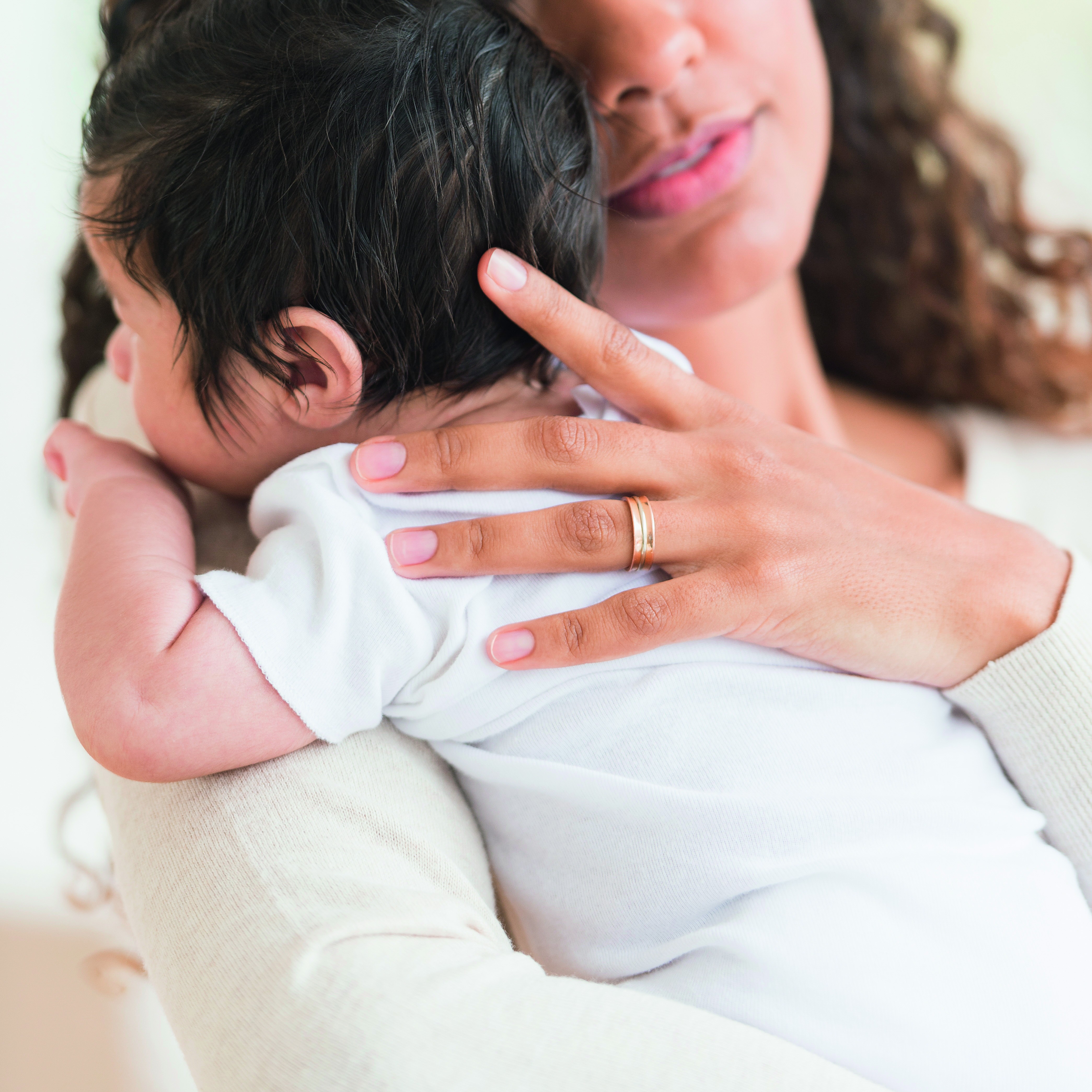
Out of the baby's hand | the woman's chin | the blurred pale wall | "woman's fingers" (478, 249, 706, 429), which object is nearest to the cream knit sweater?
the baby's hand

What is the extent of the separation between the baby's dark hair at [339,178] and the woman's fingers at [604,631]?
0.26m

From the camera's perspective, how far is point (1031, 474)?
175 cm

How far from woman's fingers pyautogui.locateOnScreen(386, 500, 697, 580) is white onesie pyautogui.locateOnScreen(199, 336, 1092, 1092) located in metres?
0.02

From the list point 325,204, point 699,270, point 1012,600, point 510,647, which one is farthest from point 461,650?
point 699,270

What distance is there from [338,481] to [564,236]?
326 mm

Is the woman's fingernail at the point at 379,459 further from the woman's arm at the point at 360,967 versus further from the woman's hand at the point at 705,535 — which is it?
the woman's arm at the point at 360,967

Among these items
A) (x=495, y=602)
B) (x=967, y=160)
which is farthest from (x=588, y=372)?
(x=967, y=160)

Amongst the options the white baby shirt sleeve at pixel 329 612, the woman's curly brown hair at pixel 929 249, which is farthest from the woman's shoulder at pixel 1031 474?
the white baby shirt sleeve at pixel 329 612

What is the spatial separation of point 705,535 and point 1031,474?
116cm

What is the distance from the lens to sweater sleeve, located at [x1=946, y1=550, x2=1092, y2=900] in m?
0.91

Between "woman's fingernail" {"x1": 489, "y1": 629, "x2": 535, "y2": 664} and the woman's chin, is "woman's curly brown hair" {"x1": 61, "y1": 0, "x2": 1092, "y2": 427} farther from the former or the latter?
"woman's fingernail" {"x1": 489, "y1": 629, "x2": 535, "y2": 664}

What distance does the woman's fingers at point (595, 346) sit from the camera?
0.84m

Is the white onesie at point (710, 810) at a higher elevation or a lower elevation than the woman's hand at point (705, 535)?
lower

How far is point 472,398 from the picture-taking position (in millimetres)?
944
